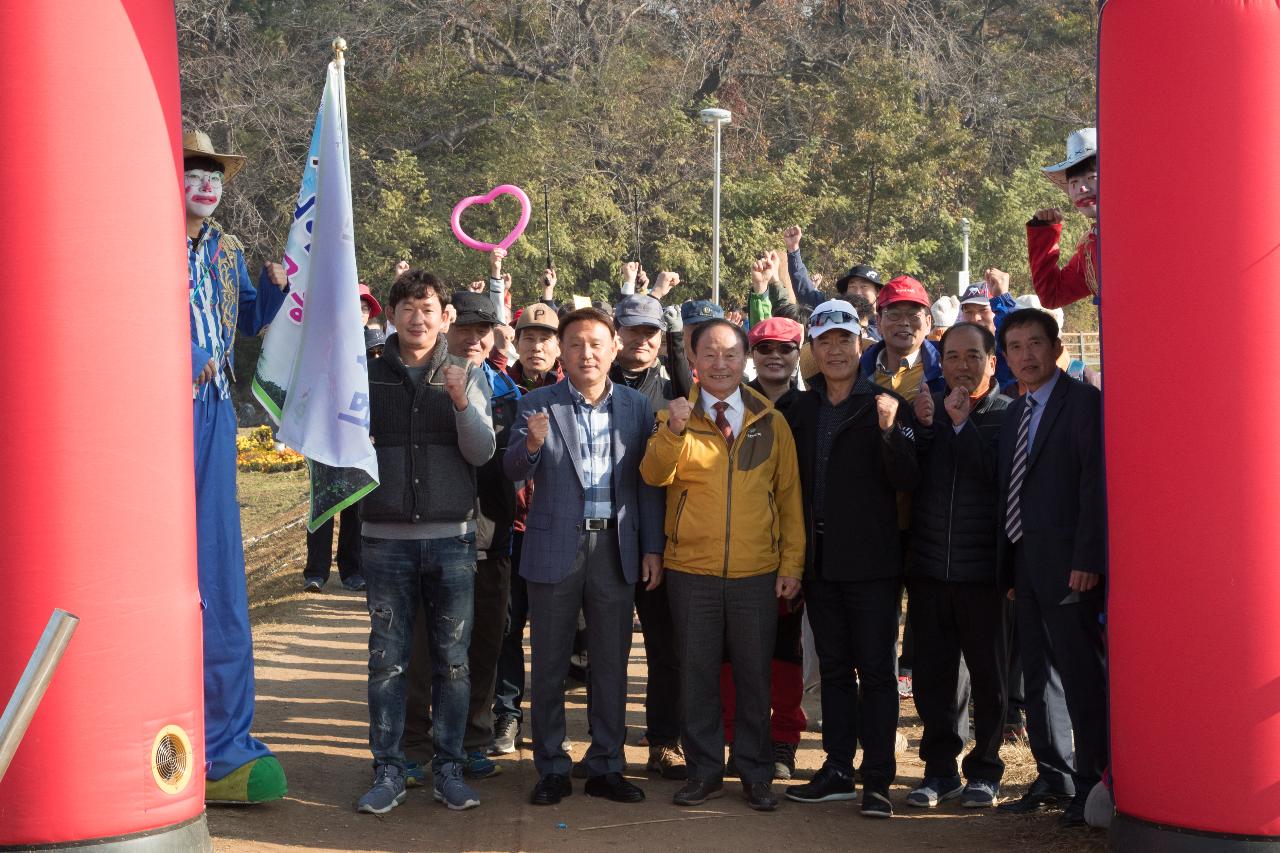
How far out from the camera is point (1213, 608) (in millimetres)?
4695

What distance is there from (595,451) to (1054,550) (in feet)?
6.29

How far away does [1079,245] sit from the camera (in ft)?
21.2

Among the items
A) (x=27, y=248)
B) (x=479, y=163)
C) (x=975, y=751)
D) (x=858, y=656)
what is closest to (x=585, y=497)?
(x=858, y=656)

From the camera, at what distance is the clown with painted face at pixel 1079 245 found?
6113mm

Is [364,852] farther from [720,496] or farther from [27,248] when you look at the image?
[27,248]

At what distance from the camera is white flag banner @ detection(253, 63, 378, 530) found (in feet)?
19.2

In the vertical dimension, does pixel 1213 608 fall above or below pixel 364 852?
above

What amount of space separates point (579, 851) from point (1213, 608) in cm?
244

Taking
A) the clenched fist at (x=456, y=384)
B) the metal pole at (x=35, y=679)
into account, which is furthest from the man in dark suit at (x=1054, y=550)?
the metal pole at (x=35, y=679)

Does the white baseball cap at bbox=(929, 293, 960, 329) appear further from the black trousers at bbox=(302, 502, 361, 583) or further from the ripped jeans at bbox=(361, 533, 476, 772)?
the ripped jeans at bbox=(361, 533, 476, 772)

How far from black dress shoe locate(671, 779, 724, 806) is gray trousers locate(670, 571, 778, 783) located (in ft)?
0.09

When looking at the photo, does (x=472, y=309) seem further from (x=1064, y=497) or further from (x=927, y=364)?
(x=1064, y=497)

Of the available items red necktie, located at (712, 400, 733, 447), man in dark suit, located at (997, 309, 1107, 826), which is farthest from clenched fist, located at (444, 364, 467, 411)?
man in dark suit, located at (997, 309, 1107, 826)

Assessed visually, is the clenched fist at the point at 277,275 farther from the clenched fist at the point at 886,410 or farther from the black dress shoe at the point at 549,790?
the clenched fist at the point at 886,410
